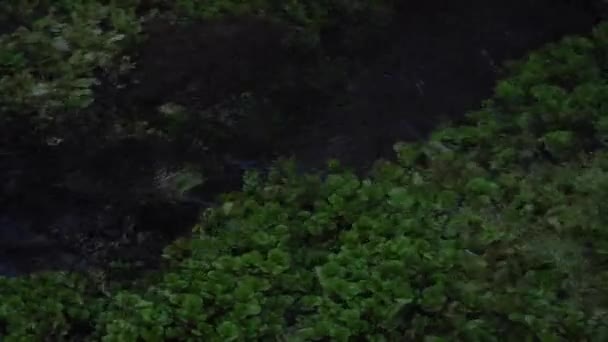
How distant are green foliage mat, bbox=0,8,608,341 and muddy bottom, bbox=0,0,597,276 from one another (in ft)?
0.67

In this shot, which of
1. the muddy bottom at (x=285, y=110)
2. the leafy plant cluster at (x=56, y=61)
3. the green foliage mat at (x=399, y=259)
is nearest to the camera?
the green foliage mat at (x=399, y=259)

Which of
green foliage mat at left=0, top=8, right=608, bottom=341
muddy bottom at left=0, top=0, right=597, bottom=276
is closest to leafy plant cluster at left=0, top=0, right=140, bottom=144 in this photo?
muddy bottom at left=0, top=0, right=597, bottom=276

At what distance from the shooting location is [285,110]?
552 cm

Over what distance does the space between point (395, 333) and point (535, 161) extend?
5.24ft

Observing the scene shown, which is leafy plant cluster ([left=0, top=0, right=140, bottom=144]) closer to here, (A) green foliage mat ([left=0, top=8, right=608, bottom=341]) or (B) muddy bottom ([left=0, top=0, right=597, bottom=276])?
(B) muddy bottom ([left=0, top=0, right=597, bottom=276])

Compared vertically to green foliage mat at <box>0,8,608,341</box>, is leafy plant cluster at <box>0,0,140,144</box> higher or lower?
higher

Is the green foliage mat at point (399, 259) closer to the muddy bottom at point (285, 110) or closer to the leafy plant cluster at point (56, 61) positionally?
the muddy bottom at point (285, 110)

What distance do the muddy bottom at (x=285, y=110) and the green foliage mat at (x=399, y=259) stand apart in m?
0.20

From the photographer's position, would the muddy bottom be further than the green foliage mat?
Yes

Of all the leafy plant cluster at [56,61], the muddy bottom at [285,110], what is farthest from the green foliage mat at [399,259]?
the leafy plant cluster at [56,61]

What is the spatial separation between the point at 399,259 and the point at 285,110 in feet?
5.33

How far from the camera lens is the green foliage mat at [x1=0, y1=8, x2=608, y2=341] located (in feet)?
13.0

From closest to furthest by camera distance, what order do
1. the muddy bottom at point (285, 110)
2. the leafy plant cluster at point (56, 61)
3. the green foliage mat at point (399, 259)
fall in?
the green foliage mat at point (399, 259), the muddy bottom at point (285, 110), the leafy plant cluster at point (56, 61)

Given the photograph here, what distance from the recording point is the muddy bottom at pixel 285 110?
183 inches
